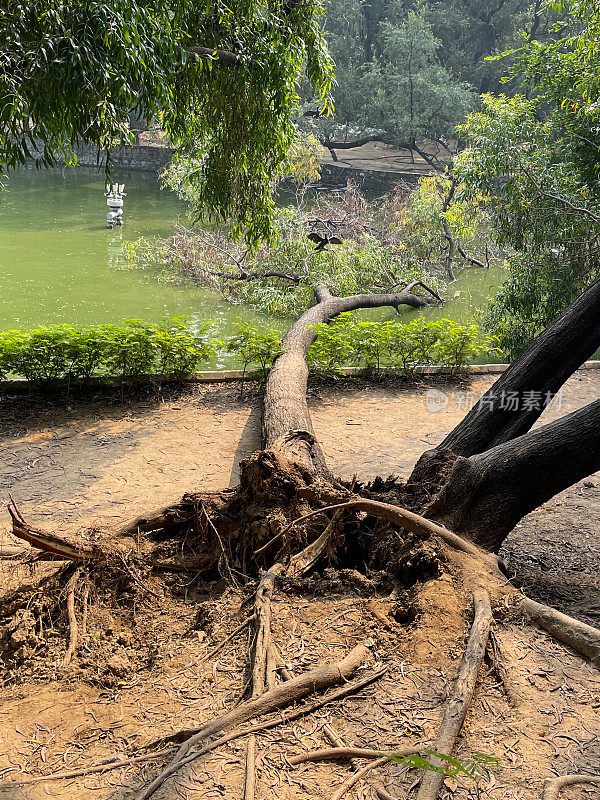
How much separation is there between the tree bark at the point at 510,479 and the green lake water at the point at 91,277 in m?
7.14

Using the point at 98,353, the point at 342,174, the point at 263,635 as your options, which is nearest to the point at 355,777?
the point at 263,635

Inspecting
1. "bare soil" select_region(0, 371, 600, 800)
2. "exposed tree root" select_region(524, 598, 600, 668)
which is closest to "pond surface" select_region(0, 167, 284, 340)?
"bare soil" select_region(0, 371, 600, 800)

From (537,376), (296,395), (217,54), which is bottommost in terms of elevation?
(296,395)

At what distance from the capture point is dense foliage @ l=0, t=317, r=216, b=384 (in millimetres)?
6402

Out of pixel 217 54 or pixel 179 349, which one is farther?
pixel 179 349

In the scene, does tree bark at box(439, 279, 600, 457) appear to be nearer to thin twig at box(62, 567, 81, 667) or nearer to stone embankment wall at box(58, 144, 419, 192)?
thin twig at box(62, 567, 81, 667)

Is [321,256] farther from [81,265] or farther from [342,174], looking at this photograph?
[342,174]

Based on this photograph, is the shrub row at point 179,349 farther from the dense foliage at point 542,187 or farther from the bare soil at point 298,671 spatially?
the dense foliage at point 542,187

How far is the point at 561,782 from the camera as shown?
200 cm

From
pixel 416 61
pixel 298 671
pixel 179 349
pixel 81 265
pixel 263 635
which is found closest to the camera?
pixel 298 671

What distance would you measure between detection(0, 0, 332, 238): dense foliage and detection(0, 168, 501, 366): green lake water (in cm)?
369

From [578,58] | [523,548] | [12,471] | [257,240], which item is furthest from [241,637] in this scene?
[578,58]

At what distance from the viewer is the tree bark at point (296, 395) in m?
4.36

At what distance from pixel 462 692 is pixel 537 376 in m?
2.30
